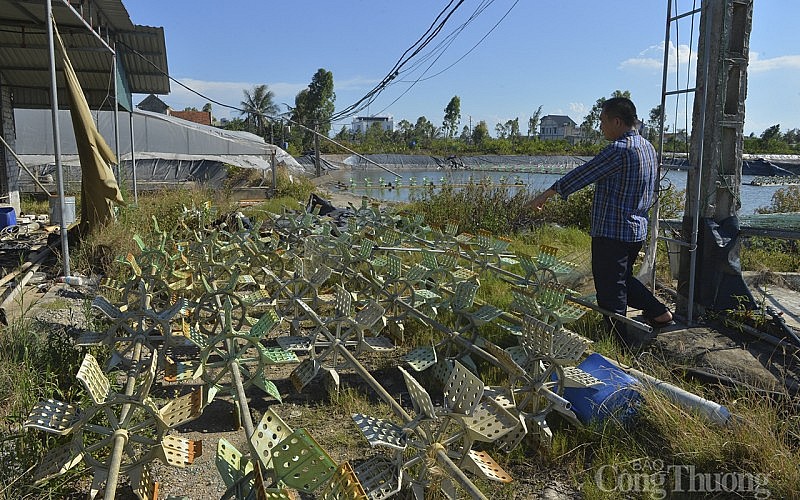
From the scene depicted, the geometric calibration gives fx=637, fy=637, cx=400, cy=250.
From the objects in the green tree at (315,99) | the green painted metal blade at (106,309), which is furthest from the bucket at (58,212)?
the green tree at (315,99)

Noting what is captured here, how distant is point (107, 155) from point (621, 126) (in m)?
5.85

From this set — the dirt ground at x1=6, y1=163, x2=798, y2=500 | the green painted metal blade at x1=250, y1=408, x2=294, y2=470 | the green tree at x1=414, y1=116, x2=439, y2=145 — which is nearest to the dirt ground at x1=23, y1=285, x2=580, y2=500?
the dirt ground at x1=6, y1=163, x2=798, y2=500

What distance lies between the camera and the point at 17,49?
11492 mm

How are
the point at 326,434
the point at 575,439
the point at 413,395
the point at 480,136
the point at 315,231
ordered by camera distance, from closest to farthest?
1. the point at 413,395
2. the point at 575,439
3. the point at 326,434
4. the point at 315,231
5. the point at 480,136

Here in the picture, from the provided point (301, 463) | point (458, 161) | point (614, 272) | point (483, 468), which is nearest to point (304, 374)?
point (483, 468)

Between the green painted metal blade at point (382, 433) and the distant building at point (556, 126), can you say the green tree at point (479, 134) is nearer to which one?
the distant building at point (556, 126)

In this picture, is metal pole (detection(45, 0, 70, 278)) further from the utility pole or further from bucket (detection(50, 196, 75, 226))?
the utility pole

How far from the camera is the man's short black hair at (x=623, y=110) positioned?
4.48m

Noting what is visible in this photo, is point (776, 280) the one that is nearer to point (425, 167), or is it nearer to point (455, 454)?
point (455, 454)

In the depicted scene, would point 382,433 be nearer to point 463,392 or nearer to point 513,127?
point 463,392

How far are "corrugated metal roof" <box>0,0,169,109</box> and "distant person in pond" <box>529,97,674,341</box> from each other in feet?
21.8

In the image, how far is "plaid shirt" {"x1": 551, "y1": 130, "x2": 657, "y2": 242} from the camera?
441 cm

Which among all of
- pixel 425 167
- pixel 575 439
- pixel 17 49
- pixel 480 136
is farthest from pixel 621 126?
pixel 480 136

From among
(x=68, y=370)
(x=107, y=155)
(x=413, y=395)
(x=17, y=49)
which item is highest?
(x=17, y=49)
